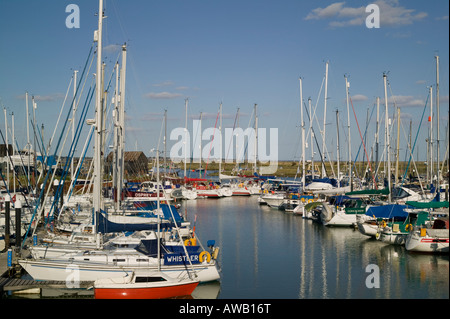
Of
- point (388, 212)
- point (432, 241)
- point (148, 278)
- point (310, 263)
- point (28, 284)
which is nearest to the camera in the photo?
point (148, 278)

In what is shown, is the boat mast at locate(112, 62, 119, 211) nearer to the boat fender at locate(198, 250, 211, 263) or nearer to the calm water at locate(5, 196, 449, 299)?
the calm water at locate(5, 196, 449, 299)

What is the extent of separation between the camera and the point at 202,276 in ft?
81.6

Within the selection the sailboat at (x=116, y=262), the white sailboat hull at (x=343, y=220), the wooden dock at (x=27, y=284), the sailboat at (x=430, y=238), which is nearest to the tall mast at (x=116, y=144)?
the sailboat at (x=116, y=262)

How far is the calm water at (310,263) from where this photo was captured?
2450 centimetres

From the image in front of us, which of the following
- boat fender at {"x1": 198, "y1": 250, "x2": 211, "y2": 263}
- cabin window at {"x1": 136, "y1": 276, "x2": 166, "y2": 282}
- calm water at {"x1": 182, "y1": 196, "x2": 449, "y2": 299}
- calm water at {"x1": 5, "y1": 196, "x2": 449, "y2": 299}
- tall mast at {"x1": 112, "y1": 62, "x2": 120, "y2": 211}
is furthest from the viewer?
tall mast at {"x1": 112, "y1": 62, "x2": 120, "y2": 211}

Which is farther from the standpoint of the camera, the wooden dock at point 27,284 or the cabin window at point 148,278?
the wooden dock at point 27,284

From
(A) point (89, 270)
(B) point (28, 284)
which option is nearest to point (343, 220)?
(A) point (89, 270)

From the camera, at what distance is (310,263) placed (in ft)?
102

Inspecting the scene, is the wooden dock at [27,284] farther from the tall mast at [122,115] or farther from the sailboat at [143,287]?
the tall mast at [122,115]

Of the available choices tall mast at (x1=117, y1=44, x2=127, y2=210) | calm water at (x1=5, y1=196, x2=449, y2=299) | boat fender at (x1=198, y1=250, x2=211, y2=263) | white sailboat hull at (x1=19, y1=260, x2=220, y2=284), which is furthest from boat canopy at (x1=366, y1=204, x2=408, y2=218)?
tall mast at (x1=117, y1=44, x2=127, y2=210)

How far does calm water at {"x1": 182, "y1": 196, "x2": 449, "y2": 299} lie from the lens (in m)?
24.5

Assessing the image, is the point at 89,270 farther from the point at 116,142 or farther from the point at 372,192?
the point at 372,192
